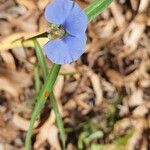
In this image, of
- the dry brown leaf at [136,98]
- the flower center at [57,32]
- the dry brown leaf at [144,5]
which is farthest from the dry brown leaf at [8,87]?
the flower center at [57,32]

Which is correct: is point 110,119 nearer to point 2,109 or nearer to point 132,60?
point 132,60

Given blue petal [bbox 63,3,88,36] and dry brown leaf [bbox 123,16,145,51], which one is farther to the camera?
dry brown leaf [bbox 123,16,145,51]

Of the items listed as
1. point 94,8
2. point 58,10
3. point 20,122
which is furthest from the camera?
point 20,122

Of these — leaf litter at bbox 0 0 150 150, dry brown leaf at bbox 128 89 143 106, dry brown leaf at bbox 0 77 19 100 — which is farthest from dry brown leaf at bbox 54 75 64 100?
dry brown leaf at bbox 128 89 143 106

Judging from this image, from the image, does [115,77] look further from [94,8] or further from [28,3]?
[94,8]

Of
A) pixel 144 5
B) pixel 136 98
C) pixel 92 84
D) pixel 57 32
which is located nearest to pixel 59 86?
pixel 92 84

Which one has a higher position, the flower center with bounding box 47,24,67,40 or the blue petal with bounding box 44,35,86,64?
the flower center with bounding box 47,24,67,40

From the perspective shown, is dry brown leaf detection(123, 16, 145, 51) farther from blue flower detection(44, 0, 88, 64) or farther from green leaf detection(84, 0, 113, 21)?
blue flower detection(44, 0, 88, 64)

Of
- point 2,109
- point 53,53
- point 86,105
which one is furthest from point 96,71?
point 53,53
